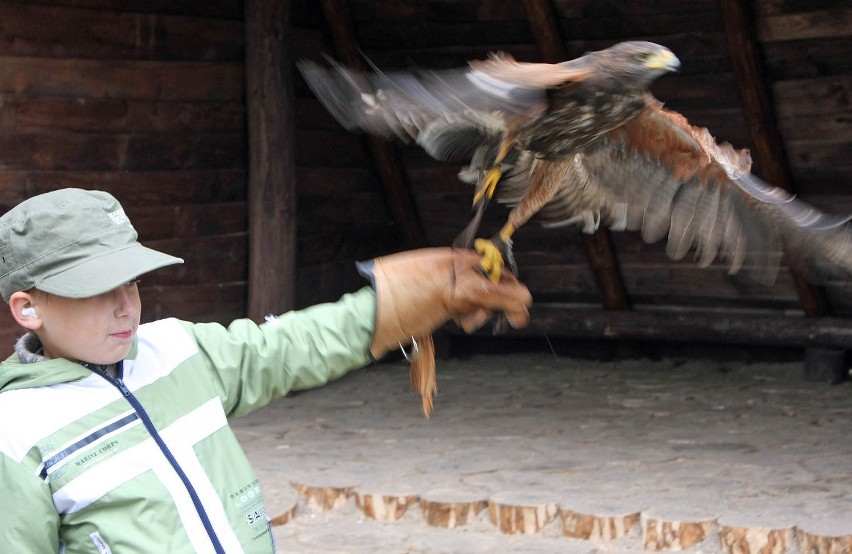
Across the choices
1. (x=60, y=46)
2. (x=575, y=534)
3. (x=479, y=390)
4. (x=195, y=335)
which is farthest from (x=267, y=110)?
(x=195, y=335)

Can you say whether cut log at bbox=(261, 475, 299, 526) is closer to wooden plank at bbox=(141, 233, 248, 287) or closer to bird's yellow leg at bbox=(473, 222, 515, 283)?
wooden plank at bbox=(141, 233, 248, 287)

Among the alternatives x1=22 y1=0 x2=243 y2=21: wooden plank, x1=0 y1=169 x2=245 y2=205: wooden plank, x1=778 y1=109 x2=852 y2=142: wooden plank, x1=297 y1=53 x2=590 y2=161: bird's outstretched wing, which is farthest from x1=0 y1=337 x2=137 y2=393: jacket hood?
x1=778 y1=109 x2=852 y2=142: wooden plank

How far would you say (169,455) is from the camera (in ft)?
5.91

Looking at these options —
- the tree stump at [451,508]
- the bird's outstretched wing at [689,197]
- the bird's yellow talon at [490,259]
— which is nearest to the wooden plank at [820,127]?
the bird's outstretched wing at [689,197]

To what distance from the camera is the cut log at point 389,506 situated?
15.4 feet

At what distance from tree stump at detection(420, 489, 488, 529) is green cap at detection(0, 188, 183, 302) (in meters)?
2.96

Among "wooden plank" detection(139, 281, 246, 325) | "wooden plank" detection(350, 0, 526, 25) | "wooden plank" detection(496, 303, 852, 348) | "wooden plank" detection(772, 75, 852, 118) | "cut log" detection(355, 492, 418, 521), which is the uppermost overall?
"wooden plank" detection(350, 0, 526, 25)

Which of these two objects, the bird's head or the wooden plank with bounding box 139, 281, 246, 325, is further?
the wooden plank with bounding box 139, 281, 246, 325

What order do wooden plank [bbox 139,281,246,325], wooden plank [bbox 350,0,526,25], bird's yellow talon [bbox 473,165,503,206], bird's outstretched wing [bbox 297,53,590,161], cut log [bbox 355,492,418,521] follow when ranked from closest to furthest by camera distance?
bird's outstretched wing [bbox 297,53,590,161] < bird's yellow talon [bbox 473,165,503,206] < cut log [bbox 355,492,418,521] < wooden plank [bbox 139,281,246,325] < wooden plank [bbox 350,0,526,25]

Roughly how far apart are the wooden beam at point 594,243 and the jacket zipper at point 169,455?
15.2 feet

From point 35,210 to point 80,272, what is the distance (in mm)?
116

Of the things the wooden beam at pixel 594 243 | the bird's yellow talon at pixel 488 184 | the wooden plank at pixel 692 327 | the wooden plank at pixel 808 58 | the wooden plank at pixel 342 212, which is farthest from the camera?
the wooden plank at pixel 342 212

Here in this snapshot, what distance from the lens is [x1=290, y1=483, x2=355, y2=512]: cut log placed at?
190 inches

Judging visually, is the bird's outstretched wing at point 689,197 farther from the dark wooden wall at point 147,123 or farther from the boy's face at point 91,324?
the dark wooden wall at point 147,123
